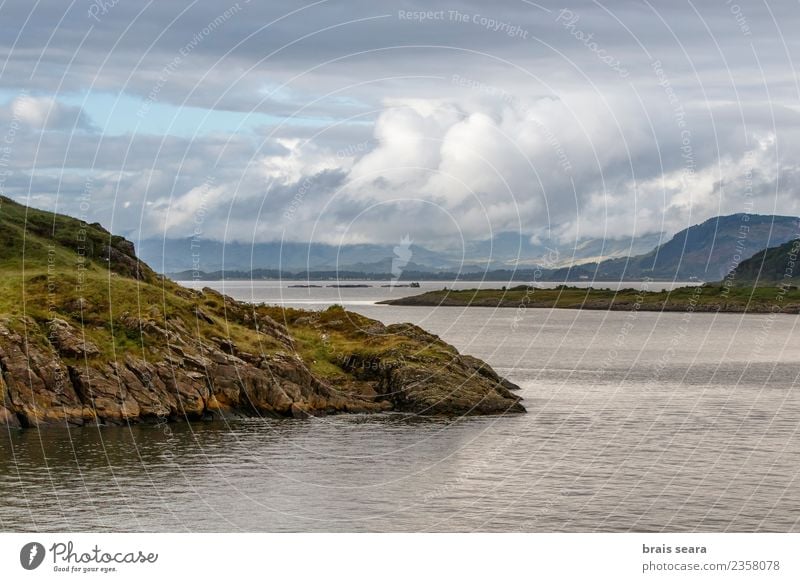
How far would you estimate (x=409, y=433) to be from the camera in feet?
306

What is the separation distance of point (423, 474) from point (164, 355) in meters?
33.5

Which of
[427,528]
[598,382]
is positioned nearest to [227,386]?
[427,528]

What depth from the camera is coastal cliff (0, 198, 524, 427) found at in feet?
301

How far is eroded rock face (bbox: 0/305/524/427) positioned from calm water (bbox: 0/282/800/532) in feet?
10.5

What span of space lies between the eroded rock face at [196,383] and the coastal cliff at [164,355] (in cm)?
11

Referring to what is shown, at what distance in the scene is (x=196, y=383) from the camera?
97375 mm

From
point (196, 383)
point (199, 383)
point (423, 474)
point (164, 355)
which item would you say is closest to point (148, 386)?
point (164, 355)

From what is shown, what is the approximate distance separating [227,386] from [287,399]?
20.0 ft

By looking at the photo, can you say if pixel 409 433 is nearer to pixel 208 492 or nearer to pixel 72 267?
pixel 208 492

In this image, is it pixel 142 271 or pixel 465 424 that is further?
pixel 142 271

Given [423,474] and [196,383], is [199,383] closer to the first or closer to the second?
[196,383]

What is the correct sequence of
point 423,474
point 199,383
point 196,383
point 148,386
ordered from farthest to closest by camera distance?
point 199,383 < point 196,383 < point 148,386 < point 423,474

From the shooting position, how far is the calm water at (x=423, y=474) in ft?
204

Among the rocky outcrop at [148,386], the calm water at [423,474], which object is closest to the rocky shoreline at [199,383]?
the rocky outcrop at [148,386]
